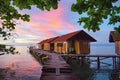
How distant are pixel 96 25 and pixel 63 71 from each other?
11.2 m

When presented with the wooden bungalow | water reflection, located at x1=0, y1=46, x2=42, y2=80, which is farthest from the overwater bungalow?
water reflection, located at x1=0, y1=46, x2=42, y2=80

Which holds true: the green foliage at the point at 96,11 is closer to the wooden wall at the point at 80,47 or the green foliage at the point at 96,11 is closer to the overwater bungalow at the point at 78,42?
the overwater bungalow at the point at 78,42

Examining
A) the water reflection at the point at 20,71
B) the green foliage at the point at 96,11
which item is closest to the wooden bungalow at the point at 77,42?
the water reflection at the point at 20,71

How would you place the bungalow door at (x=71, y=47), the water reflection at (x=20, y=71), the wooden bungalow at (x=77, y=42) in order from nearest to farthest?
the water reflection at (x=20, y=71)
the wooden bungalow at (x=77, y=42)
the bungalow door at (x=71, y=47)

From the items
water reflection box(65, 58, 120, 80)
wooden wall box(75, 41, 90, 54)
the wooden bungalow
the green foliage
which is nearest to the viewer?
the green foliage

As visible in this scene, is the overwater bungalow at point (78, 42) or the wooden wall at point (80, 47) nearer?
the overwater bungalow at point (78, 42)

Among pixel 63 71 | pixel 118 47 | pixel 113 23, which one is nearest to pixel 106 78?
pixel 63 71

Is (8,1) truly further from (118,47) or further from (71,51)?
(71,51)

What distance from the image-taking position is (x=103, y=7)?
5051mm

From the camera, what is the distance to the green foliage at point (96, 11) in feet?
16.3

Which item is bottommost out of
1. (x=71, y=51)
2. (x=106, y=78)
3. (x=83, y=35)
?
(x=106, y=78)

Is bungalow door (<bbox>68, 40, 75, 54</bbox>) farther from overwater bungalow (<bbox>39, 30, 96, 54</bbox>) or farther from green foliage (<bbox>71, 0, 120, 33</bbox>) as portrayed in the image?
green foliage (<bbox>71, 0, 120, 33</bbox>)

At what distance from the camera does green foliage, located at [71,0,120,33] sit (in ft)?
16.3

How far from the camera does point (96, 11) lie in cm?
545
